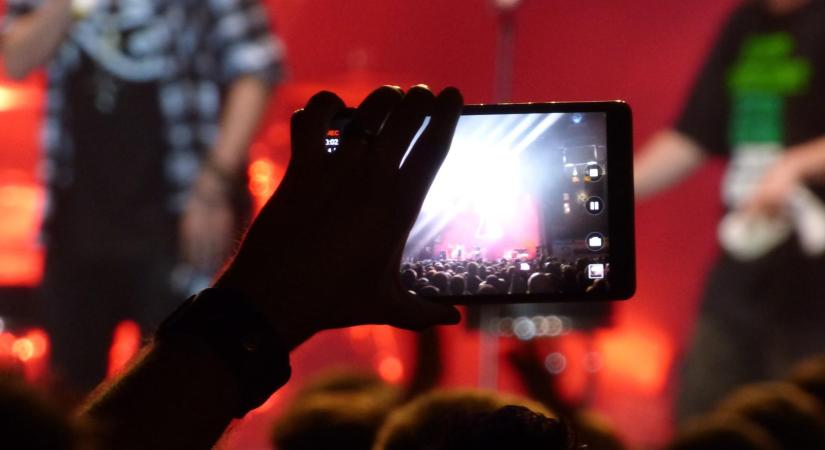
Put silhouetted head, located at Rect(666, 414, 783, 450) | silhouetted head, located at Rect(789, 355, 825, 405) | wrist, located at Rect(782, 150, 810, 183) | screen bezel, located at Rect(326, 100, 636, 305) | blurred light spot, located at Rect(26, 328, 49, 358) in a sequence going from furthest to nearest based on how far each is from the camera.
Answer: wrist, located at Rect(782, 150, 810, 183), blurred light spot, located at Rect(26, 328, 49, 358), silhouetted head, located at Rect(789, 355, 825, 405), silhouetted head, located at Rect(666, 414, 783, 450), screen bezel, located at Rect(326, 100, 636, 305)

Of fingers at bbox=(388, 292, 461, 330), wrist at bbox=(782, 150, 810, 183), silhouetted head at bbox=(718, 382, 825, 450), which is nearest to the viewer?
fingers at bbox=(388, 292, 461, 330)

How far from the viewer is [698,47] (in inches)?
124

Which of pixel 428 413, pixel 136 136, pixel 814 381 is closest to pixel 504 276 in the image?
pixel 428 413

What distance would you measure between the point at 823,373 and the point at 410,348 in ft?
4.57

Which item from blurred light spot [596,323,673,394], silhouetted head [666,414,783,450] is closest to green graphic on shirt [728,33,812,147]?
blurred light spot [596,323,673,394]

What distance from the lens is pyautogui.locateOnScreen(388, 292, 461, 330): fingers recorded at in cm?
68

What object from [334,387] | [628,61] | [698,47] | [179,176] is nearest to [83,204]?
Result: [179,176]

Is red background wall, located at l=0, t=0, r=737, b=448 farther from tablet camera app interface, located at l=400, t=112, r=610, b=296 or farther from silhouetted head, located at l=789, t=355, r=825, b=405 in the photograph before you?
tablet camera app interface, located at l=400, t=112, r=610, b=296

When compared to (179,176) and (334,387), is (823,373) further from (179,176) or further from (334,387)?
(179,176)

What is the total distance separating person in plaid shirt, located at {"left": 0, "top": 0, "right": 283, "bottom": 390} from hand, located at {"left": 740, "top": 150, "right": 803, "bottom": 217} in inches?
56.9

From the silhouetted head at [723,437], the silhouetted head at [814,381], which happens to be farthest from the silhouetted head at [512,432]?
the silhouetted head at [814,381]

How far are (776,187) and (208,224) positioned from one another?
1.62 meters

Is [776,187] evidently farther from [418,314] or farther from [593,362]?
[418,314]

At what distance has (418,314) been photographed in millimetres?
697
